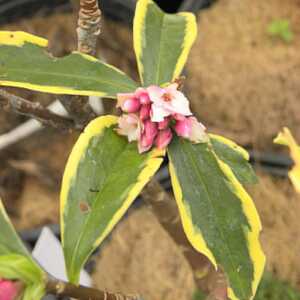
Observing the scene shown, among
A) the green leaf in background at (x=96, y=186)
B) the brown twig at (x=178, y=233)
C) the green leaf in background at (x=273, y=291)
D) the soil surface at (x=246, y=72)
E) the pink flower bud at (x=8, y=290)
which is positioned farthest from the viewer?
the soil surface at (x=246, y=72)

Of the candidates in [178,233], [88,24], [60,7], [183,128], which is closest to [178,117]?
[183,128]

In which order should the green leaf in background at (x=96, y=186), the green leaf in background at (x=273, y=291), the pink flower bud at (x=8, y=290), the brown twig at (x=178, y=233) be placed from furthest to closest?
the green leaf in background at (x=273, y=291) < the brown twig at (x=178, y=233) < the green leaf in background at (x=96, y=186) < the pink flower bud at (x=8, y=290)

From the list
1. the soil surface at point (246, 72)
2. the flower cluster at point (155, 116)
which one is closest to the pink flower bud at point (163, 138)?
the flower cluster at point (155, 116)

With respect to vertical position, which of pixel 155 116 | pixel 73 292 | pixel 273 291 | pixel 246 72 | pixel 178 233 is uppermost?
pixel 155 116

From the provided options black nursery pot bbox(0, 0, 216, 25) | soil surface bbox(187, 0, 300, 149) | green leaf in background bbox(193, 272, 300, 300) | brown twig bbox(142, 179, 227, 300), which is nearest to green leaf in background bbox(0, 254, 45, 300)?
brown twig bbox(142, 179, 227, 300)

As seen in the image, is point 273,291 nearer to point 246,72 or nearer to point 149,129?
point 246,72

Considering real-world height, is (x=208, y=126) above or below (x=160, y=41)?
below

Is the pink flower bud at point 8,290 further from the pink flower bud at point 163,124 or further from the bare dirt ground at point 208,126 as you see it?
the bare dirt ground at point 208,126
